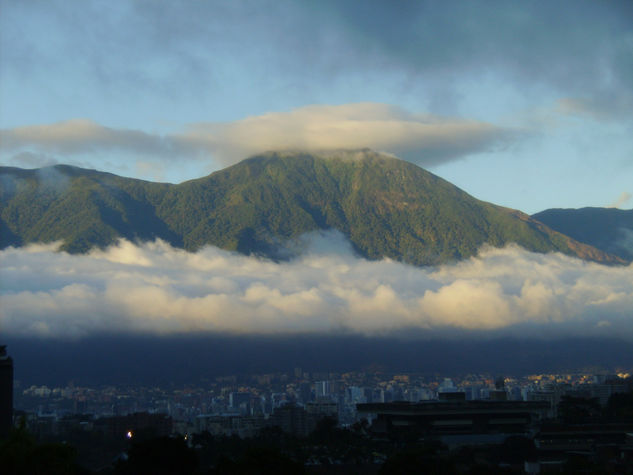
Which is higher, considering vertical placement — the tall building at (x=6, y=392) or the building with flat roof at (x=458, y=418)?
the tall building at (x=6, y=392)

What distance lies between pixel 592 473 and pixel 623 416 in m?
48.5

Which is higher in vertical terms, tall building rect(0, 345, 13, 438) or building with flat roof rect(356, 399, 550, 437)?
tall building rect(0, 345, 13, 438)

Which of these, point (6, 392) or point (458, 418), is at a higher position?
point (6, 392)

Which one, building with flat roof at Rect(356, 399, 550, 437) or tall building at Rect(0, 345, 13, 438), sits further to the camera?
building with flat roof at Rect(356, 399, 550, 437)

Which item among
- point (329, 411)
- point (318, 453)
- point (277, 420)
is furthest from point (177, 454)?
point (329, 411)

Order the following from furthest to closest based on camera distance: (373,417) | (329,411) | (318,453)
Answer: (329,411), (373,417), (318,453)

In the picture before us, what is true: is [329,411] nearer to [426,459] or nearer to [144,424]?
[144,424]

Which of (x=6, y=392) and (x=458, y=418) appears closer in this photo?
(x=6, y=392)

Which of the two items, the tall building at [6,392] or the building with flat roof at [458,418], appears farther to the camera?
the building with flat roof at [458,418]

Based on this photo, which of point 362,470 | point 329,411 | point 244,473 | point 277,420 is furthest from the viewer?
point 329,411

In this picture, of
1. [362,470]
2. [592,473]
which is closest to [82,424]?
[362,470]

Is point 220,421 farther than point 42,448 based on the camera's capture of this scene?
Yes

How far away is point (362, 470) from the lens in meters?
91.3

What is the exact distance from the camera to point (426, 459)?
3127 inches
